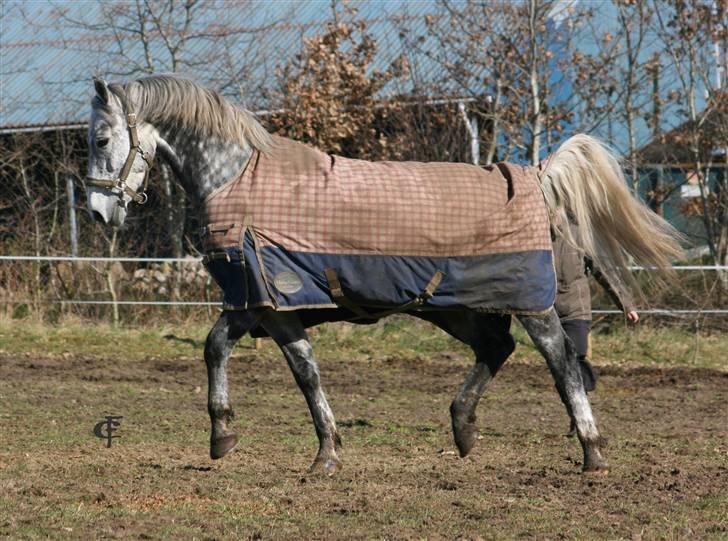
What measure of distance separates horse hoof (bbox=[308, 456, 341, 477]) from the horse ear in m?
2.21

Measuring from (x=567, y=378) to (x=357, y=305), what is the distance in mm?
1222

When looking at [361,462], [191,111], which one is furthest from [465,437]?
[191,111]

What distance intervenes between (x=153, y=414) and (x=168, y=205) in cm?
836

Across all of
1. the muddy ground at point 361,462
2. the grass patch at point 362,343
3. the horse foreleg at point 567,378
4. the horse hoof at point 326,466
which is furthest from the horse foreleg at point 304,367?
the grass patch at point 362,343

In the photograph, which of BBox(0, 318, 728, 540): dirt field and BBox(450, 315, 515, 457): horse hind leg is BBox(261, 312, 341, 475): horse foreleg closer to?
BBox(0, 318, 728, 540): dirt field

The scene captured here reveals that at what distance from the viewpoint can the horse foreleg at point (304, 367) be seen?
599 cm

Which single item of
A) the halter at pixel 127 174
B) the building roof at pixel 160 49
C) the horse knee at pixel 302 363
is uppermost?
the building roof at pixel 160 49

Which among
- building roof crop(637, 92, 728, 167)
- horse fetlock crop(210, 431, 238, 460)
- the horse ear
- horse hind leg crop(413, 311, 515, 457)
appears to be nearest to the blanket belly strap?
horse hind leg crop(413, 311, 515, 457)

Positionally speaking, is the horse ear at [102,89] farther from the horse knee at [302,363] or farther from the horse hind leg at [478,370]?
the horse hind leg at [478,370]

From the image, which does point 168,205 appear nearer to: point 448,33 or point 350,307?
point 448,33

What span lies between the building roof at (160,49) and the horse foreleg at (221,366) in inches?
433

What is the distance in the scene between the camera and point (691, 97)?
15.7m

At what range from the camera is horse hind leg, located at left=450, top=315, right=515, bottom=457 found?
6324mm

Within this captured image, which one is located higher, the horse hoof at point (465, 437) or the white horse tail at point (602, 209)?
the white horse tail at point (602, 209)
